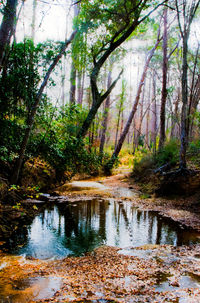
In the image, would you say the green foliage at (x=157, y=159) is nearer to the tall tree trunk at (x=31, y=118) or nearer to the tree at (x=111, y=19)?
the tree at (x=111, y=19)

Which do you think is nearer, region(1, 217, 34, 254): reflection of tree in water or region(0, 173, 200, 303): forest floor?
region(0, 173, 200, 303): forest floor

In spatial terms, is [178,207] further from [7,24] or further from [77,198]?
[7,24]

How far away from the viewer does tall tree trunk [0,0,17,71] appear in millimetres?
5343

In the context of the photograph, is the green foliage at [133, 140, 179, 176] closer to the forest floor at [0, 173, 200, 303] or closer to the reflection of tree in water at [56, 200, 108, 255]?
the reflection of tree in water at [56, 200, 108, 255]

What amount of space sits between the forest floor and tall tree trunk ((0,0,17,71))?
4.86 meters

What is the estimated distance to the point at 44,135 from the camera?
22.6 feet

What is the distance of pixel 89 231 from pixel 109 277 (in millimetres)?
2179

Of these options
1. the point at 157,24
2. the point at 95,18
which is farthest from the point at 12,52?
the point at 157,24

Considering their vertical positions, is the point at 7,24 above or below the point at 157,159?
above

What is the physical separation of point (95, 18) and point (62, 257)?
8.71 meters

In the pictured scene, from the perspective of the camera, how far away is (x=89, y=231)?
520 centimetres

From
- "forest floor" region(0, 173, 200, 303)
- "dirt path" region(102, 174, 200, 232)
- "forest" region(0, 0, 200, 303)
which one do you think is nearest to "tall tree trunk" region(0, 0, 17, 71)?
"forest" region(0, 0, 200, 303)

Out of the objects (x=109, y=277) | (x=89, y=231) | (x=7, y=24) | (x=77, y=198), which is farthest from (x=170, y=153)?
(x=7, y=24)

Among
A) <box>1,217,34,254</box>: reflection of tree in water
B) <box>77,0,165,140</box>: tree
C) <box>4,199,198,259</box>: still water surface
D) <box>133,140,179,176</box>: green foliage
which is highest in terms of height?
<box>77,0,165,140</box>: tree
